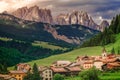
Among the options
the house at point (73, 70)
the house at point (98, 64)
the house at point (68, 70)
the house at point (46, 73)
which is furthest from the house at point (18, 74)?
the house at point (98, 64)

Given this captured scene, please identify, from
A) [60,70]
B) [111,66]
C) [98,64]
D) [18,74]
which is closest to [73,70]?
[60,70]

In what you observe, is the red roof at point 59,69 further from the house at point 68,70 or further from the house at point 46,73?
the house at point 46,73

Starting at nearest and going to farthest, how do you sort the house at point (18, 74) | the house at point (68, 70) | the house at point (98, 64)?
the house at point (98, 64), the house at point (18, 74), the house at point (68, 70)

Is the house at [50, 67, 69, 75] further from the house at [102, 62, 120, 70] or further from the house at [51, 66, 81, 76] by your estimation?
the house at [102, 62, 120, 70]

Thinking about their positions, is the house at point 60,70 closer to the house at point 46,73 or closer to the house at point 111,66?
the house at point 46,73

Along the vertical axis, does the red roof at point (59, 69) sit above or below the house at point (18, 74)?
above

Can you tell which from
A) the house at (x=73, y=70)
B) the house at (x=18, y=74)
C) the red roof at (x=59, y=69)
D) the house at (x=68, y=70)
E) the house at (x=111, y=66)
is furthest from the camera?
the red roof at (x=59, y=69)

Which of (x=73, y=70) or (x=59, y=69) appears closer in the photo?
(x=73, y=70)

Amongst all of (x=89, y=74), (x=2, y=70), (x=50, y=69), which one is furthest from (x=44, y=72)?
(x=89, y=74)

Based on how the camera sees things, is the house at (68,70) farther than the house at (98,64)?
Yes

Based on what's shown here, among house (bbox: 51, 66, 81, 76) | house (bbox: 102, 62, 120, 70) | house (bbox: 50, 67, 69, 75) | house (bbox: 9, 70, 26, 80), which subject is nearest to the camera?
house (bbox: 102, 62, 120, 70)

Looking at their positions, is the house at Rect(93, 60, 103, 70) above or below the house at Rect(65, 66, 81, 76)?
above

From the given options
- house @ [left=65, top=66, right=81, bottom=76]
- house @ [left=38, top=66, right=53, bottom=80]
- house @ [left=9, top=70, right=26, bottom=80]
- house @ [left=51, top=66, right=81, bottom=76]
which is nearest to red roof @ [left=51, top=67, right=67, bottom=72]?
house @ [left=51, top=66, right=81, bottom=76]

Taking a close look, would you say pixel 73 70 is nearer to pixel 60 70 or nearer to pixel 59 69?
pixel 60 70
